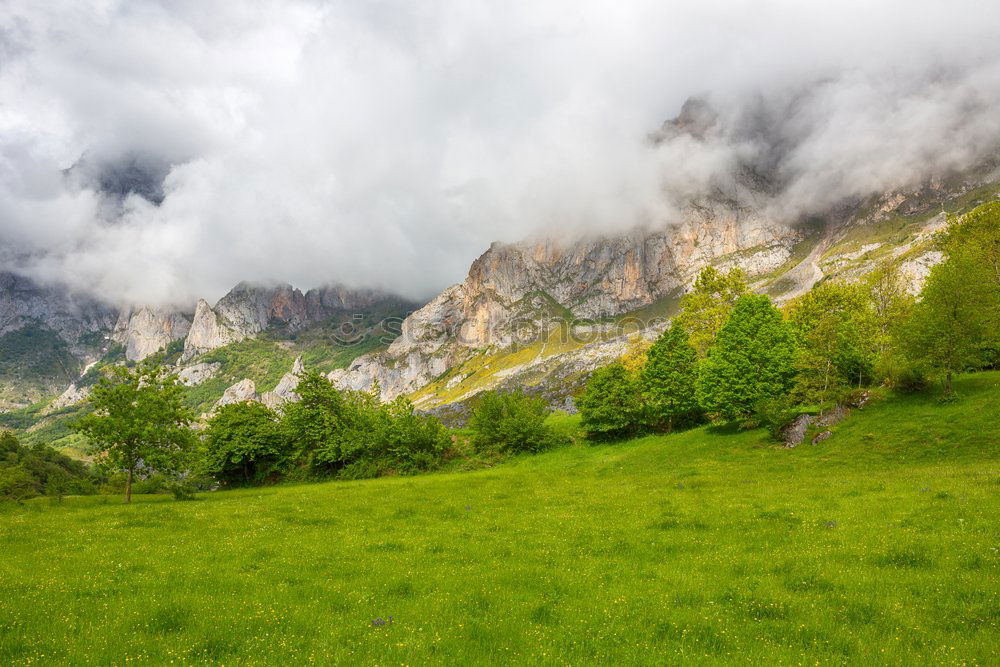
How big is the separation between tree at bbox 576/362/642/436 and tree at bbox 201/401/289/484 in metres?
39.8

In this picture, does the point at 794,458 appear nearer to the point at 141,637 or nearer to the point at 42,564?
the point at 141,637

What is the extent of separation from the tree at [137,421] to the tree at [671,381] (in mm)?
44452

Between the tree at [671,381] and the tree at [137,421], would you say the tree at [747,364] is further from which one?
the tree at [137,421]

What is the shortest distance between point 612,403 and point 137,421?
4447 centimetres

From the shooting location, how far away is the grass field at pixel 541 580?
878cm

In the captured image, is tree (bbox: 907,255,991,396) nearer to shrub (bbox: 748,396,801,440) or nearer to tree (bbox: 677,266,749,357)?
shrub (bbox: 748,396,801,440)

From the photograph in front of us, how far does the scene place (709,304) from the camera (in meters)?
58.5

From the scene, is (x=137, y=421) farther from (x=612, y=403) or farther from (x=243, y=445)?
(x=612, y=403)

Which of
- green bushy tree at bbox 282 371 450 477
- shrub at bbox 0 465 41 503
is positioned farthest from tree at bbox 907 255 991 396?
shrub at bbox 0 465 41 503

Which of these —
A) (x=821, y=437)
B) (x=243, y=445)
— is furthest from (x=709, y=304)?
(x=243, y=445)

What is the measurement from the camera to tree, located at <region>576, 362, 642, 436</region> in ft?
177

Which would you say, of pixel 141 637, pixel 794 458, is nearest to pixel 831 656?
pixel 141 637

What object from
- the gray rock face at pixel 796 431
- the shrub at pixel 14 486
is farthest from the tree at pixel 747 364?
the shrub at pixel 14 486

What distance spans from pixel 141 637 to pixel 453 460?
50094 millimetres
